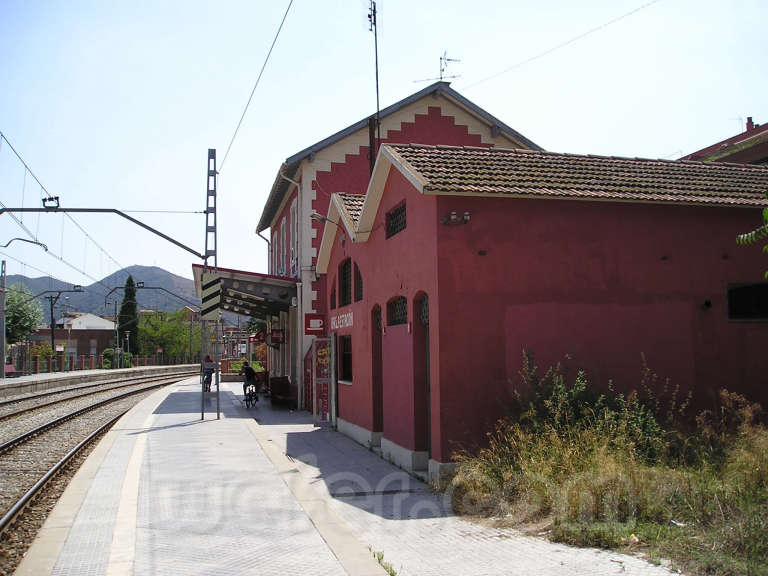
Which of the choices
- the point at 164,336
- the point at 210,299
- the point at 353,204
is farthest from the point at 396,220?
the point at 164,336

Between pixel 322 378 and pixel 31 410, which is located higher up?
pixel 322 378

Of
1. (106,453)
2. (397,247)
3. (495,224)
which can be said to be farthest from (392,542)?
(106,453)

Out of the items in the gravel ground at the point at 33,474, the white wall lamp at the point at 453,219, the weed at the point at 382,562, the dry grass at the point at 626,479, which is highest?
the white wall lamp at the point at 453,219

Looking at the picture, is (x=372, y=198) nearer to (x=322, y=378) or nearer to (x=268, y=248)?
(x=322, y=378)

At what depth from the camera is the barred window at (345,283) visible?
15.4 m

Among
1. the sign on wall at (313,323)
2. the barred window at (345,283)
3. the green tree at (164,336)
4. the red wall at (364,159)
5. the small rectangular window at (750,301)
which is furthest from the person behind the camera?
the green tree at (164,336)

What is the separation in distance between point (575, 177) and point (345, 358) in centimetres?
695

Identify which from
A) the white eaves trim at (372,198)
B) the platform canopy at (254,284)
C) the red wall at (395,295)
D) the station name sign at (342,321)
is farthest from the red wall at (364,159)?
the red wall at (395,295)

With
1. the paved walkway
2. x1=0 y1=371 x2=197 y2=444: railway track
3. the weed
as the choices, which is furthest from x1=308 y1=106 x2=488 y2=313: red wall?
the weed

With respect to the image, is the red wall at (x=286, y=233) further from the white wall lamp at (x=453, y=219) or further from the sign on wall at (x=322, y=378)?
the white wall lamp at (x=453, y=219)

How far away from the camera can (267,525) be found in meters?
7.23

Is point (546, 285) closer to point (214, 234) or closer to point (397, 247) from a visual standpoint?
point (397, 247)

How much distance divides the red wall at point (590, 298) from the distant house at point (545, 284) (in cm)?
2

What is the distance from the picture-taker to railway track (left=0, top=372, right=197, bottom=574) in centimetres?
752
